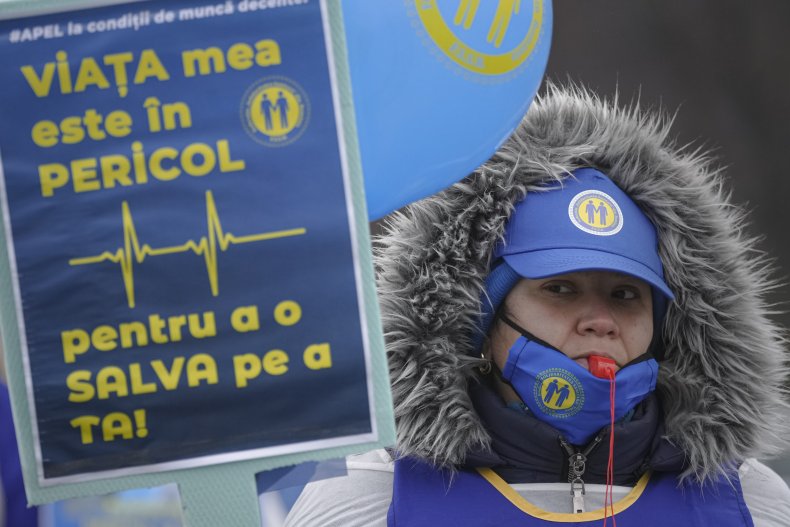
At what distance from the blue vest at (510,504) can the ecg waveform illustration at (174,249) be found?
0.90 meters

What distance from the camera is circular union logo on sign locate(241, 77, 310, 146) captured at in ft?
6.57

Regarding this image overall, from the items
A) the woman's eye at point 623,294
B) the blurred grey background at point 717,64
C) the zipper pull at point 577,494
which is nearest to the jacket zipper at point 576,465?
the zipper pull at point 577,494

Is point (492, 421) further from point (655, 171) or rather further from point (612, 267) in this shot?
point (655, 171)

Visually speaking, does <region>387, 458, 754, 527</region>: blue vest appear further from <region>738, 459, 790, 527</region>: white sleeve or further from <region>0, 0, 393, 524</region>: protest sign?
<region>0, 0, 393, 524</region>: protest sign

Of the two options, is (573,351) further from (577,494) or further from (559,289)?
(577,494)

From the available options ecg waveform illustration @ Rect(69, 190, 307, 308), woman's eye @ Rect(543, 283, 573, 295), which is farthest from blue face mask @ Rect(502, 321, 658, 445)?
ecg waveform illustration @ Rect(69, 190, 307, 308)

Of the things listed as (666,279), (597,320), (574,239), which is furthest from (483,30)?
(666,279)

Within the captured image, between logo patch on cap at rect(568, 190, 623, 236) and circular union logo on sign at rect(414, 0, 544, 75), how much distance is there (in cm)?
58

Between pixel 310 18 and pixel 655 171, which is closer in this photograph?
pixel 310 18

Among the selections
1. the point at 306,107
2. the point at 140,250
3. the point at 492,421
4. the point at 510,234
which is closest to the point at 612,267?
the point at 510,234

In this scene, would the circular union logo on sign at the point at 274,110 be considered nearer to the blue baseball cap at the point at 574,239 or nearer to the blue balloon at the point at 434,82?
the blue balloon at the point at 434,82

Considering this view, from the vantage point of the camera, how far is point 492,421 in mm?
2738

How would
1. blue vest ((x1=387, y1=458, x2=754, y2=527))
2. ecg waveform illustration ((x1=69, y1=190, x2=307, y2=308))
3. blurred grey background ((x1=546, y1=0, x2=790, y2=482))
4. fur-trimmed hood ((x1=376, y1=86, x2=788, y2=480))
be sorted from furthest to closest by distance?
1. blurred grey background ((x1=546, y1=0, x2=790, y2=482))
2. fur-trimmed hood ((x1=376, y1=86, x2=788, y2=480))
3. blue vest ((x1=387, y1=458, x2=754, y2=527))
4. ecg waveform illustration ((x1=69, y1=190, x2=307, y2=308))

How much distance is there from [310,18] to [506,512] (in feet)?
4.02
